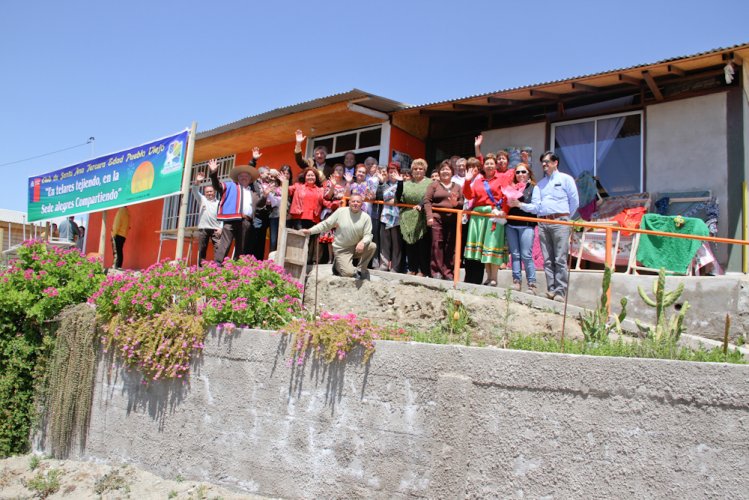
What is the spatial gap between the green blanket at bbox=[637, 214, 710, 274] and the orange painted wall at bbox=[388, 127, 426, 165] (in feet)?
15.9

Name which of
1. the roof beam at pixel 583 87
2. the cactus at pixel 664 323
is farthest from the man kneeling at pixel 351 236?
the roof beam at pixel 583 87

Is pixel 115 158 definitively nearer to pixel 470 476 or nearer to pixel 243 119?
pixel 243 119

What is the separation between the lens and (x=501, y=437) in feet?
14.3

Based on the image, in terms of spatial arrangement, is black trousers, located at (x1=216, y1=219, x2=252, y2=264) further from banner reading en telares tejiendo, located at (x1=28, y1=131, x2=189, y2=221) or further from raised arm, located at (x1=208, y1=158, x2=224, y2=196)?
banner reading en telares tejiendo, located at (x1=28, y1=131, x2=189, y2=221)

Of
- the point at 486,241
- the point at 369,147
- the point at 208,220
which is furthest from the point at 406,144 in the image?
the point at 486,241

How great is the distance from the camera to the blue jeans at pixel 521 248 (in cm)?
728

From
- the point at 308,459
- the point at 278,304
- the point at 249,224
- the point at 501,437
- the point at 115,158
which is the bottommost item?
the point at 308,459

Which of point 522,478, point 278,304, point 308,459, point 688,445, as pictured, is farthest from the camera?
point 278,304

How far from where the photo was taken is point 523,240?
289 inches

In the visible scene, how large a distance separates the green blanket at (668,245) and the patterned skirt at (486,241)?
194cm

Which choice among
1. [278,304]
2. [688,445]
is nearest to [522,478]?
[688,445]

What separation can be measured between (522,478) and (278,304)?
2852 mm

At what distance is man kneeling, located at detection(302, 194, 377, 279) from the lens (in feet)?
25.5

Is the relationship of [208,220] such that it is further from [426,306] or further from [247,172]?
[426,306]
